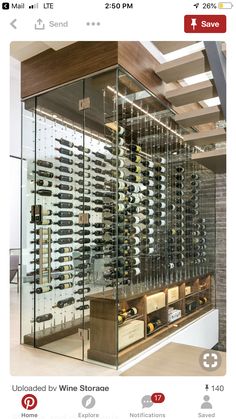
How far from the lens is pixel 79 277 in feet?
7.74

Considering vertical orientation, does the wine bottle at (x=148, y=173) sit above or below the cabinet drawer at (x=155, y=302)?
above

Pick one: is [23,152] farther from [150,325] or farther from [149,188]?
[150,325]

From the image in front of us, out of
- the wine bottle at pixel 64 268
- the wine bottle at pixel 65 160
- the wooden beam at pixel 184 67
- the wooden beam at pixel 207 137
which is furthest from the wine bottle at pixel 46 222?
the wooden beam at pixel 184 67

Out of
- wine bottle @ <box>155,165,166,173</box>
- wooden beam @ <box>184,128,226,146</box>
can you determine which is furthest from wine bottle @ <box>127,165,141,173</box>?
wooden beam @ <box>184,128,226,146</box>

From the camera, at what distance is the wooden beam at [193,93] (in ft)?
6.28

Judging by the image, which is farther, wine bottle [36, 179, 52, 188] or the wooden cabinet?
wine bottle [36, 179, 52, 188]

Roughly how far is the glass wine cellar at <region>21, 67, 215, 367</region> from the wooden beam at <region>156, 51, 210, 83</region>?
181 mm

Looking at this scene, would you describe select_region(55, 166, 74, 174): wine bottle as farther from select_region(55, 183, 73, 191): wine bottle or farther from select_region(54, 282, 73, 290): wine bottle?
select_region(54, 282, 73, 290): wine bottle

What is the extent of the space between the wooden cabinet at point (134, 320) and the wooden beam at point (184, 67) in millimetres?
1497

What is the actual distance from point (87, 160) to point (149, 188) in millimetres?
579

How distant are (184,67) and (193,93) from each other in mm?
179
